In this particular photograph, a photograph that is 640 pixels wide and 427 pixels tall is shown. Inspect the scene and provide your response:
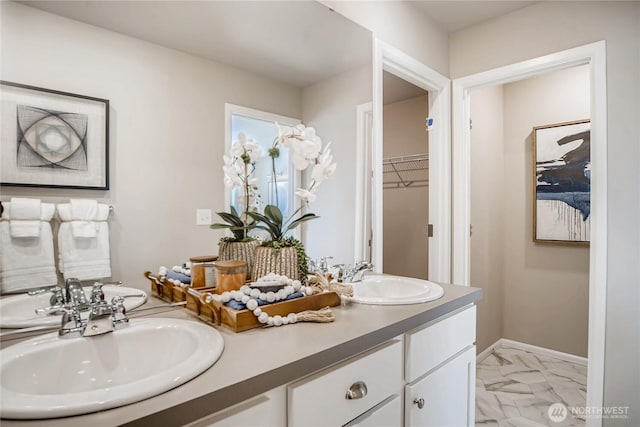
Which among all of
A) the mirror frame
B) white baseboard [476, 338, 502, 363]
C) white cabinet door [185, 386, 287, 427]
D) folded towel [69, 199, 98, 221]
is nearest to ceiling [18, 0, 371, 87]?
the mirror frame

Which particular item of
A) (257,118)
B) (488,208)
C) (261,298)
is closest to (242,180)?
(257,118)

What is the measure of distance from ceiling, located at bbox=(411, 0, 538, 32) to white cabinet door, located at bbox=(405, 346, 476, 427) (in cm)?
190

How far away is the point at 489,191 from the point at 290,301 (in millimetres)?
2480

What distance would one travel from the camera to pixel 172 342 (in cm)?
83

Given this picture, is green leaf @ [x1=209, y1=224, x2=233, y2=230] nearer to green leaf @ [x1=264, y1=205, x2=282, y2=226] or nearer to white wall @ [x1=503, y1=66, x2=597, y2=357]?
green leaf @ [x1=264, y1=205, x2=282, y2=226]

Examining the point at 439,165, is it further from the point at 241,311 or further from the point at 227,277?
the point at 241,311

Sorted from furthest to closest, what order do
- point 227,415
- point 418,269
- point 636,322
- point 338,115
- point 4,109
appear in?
point 418,269, point 636,322, point 338,115, point 4,109, point 227,415

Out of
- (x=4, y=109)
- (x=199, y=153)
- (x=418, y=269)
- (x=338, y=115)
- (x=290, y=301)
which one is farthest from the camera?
(x=418, y=269)

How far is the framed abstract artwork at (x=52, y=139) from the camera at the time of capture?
0.78 meters

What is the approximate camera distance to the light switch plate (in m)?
1.11

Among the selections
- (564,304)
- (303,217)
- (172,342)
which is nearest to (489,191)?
(564,304)

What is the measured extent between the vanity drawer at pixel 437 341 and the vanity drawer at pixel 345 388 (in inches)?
2.3

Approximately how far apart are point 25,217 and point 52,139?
196 mm

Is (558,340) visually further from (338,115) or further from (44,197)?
(44,197)
